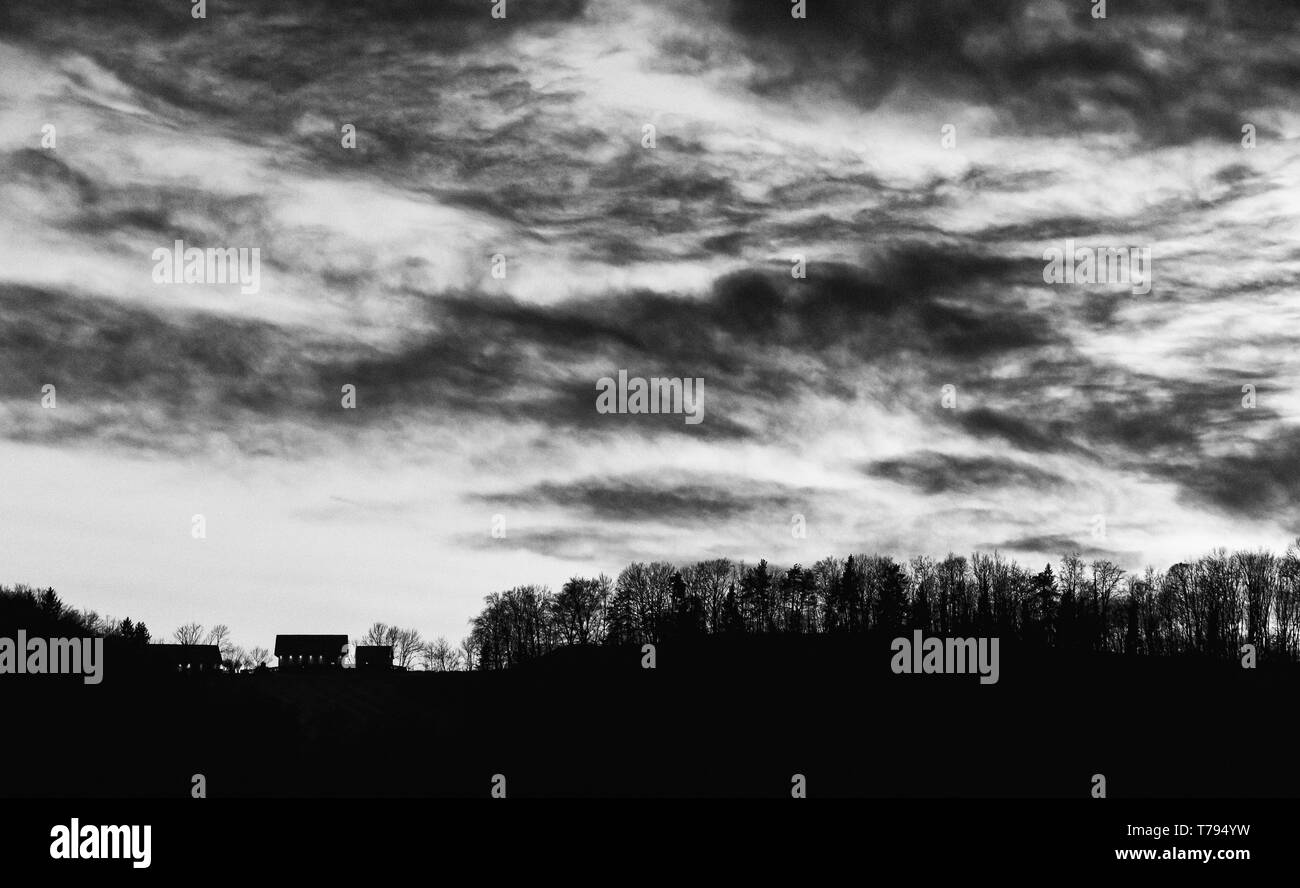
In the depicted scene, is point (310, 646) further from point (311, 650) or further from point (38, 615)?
point (38, 615)

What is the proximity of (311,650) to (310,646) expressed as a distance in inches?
28.1

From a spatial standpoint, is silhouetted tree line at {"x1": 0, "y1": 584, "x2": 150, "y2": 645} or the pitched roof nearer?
silhouetted tree line at {"x1": 0, "y1": 584, "x2": 150, "y2": 645}

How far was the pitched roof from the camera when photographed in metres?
194

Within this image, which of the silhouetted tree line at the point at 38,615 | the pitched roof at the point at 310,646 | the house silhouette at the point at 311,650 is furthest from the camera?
the pitched roof at the point at 310,646

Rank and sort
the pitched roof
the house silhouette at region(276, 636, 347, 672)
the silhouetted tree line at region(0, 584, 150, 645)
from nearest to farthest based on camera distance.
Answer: the silhouetted tree line at region(0, 584, 150, 645)
the house silhouette at region(276, 636, 347, 672)
the pitched roof

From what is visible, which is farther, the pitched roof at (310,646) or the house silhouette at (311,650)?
the pitched roof at (310,646)

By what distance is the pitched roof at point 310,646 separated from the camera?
7643 inches

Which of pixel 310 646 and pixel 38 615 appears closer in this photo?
pixel 38 615

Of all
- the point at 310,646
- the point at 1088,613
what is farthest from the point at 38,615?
the point at 1088,613

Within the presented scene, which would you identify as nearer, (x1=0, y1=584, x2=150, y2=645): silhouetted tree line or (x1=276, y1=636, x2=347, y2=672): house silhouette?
(x1=0, y1=584, x2=150, y2=645): silhouetted tree line

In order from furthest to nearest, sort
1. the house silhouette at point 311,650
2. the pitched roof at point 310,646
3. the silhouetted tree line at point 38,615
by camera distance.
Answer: the pitched roof at point 310,646 → the house silhouette at point 311,650 → the silhouetted tree line at point 38,615

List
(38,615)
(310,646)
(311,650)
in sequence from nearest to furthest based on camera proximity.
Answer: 1. (38,615)
2. (311,650)
3. (310,646)

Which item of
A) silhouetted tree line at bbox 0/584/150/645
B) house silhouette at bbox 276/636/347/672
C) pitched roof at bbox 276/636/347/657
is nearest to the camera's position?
silhouetted tree line at bbox 0/584/150/645

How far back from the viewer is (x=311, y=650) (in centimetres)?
19488
